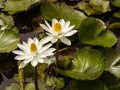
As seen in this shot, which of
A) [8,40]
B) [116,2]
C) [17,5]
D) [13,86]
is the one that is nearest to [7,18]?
[17,5]

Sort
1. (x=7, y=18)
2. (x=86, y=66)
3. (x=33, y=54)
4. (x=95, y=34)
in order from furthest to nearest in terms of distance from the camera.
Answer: (x=7, y=18)
(x=95, y=34)
(x=86, y=66)
(x=33, y=54)

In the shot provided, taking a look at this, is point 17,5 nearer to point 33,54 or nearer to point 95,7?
point 95,7

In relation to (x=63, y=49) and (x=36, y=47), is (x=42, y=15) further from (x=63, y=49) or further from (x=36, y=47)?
(x=36, y=47)

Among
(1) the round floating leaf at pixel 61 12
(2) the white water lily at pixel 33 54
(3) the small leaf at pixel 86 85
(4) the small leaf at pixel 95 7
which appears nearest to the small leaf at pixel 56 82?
(3) the small leaf at pixel 86 85

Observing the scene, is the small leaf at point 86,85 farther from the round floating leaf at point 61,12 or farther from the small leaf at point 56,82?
the round floating leaf at point 61,12

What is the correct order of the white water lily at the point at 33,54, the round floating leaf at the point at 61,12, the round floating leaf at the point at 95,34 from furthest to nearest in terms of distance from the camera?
the round floating leaf at the point at 61,12 < the round floating leaf at the point at 95,34 < the white water lily at the point at 33,54

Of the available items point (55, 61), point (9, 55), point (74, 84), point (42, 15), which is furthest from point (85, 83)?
point (42, 15)

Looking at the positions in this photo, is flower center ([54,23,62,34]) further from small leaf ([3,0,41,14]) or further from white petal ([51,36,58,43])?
small leaf ([3,0,41,14])
